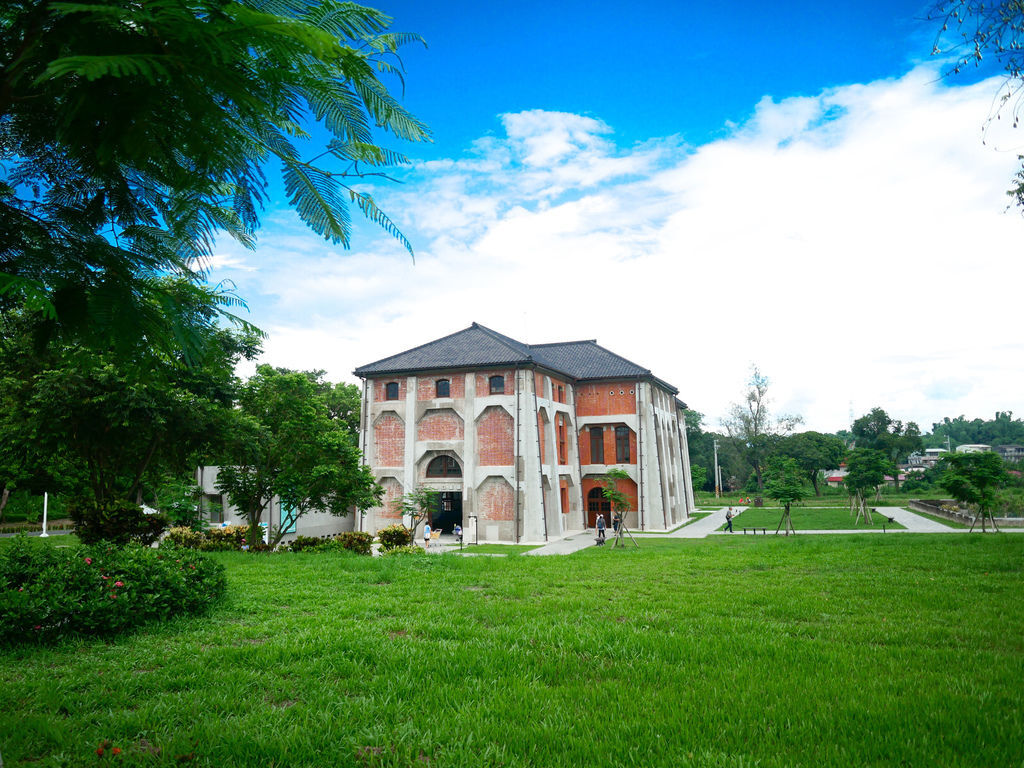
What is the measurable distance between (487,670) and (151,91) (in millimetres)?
6233

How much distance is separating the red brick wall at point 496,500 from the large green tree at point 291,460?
925 centimetres

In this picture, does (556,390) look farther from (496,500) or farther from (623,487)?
(496,500)

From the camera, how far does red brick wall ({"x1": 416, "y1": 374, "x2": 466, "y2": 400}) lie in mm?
33656

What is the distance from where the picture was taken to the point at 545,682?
6.47 meters

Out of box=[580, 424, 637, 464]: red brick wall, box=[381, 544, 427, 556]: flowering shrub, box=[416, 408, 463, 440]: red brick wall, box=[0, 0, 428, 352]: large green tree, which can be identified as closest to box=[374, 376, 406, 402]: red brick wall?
box=[416, 408, 463, 440]: red brick wall

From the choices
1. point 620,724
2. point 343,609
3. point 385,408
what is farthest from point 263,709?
point 385,408

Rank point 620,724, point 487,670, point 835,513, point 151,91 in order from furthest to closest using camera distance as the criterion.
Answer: point 835,513
point 487,670
point 620,724
point 151,91

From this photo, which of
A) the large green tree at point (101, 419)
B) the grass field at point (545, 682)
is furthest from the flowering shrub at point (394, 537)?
the grass field at point (545, 682)

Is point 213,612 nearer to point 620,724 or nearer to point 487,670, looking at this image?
point 487,670

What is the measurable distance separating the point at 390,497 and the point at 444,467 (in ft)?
11.5

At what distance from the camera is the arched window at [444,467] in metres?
33.6

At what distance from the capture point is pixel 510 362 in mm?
32344

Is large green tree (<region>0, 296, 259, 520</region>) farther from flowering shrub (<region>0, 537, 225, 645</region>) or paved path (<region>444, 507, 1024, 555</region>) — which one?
paved path (<region>444, 507, 1024, 555</region>)

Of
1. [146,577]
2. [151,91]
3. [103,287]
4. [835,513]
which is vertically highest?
[151,91]
